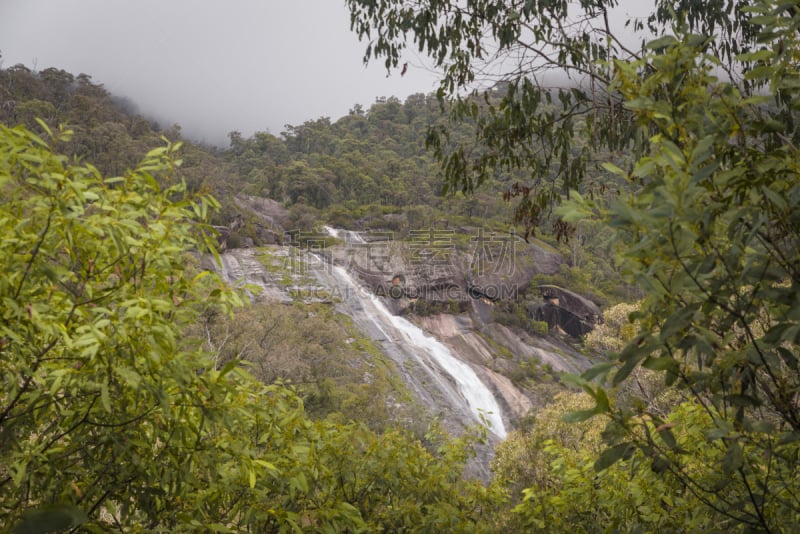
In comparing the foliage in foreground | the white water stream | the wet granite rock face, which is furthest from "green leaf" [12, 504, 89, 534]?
the wet granite rock face

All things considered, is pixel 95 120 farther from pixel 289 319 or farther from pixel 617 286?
pixel 617 286

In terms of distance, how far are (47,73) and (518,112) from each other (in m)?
39.9

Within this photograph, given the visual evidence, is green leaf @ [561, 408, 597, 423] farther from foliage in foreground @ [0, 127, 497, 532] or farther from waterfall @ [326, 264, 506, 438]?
waterfall @ [326, 264, 506, 438]

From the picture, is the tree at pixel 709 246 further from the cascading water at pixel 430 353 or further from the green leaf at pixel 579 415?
the cascading water at pixel 430 353

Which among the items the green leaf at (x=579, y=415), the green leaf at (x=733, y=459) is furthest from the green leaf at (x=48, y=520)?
the green leaf at (x=733, y=459)

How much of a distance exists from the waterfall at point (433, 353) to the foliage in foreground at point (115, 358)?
17.9 metres

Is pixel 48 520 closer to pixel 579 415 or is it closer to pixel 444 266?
pixel 579 415

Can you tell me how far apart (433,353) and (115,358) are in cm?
2202

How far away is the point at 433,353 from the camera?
23.0m

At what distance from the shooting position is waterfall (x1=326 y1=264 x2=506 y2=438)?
20.1m

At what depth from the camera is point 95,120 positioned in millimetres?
31656

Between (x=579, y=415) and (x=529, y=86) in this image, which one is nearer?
(x=579, y=415)

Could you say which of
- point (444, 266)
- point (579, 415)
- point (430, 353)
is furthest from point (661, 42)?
point (444, 266)

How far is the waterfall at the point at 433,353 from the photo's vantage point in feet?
65.9
